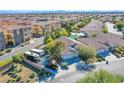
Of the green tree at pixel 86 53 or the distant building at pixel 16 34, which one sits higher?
the distant building at pixel 16 34

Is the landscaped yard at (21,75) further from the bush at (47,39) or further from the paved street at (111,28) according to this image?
the paved street at (111,28)

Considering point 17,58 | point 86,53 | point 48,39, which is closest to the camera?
point 86,53

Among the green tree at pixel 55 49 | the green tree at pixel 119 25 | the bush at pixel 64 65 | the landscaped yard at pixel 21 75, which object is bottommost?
the landscaped yard at pixel 21 75

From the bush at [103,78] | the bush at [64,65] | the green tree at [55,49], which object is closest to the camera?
the bush at [103,78]

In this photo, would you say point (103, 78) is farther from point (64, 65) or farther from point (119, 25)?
point (119, 25)

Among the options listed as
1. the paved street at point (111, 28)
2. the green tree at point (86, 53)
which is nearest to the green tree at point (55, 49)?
the green tree at point (86, 53)

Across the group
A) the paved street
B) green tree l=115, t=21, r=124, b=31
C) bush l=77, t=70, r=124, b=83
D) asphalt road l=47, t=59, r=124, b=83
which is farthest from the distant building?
green tree l=115, t=21, r=124, b=31

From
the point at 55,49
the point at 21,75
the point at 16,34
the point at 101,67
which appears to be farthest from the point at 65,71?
the point at 16,34

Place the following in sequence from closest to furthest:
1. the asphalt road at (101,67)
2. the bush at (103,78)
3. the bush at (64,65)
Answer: the bush at (103,78), the asphalt road at (101,67), the bush at (64,65)
